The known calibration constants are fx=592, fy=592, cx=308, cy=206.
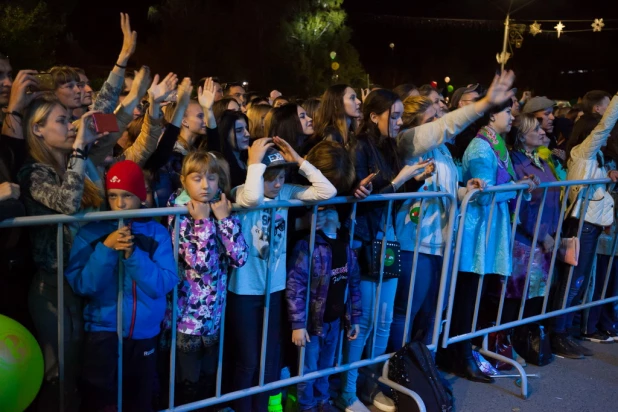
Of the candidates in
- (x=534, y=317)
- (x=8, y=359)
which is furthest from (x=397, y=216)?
(x=8, y=359)

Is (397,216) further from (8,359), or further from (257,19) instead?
(257,19)

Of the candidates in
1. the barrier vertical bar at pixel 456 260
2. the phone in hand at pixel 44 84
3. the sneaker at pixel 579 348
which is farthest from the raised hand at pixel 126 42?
the sneaker at pixel 579 348

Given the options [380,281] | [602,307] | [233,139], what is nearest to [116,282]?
[233,139]

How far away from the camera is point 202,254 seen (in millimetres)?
3352

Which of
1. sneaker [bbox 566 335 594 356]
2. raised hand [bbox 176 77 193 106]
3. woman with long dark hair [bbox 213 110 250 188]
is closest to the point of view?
raised hand [bbox 176 77 193 106]

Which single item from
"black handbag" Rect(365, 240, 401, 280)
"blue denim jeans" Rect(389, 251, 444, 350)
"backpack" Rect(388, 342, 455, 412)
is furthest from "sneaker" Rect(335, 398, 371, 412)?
"black handbag" Rect(365, 240, 401, 280)

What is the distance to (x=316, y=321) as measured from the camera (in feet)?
12.8

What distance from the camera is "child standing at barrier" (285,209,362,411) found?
12.4 ft

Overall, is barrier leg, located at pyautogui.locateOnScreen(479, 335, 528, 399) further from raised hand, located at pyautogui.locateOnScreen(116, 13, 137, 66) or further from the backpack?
raised hand, located at pyautogui.locateOnScreen(116, 13, 137, 66)

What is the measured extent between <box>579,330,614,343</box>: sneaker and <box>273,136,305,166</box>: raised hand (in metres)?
3.93

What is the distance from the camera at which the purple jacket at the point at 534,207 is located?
16.5ft

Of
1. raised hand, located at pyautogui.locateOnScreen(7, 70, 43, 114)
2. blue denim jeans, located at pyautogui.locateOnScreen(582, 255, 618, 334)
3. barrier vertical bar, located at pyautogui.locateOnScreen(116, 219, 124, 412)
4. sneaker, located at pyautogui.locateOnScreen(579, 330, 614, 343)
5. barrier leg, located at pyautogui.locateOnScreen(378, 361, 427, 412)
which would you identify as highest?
raised hand, located at pyautogui.locateOnScreen(7, 70, 43, 114)

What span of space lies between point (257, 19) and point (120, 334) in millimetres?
26583

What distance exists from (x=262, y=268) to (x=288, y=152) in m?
0.74
